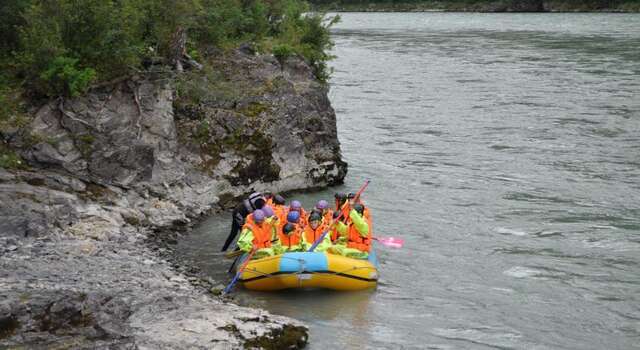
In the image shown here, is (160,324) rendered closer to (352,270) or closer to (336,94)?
(352,270)

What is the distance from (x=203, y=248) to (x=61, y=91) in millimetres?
4271

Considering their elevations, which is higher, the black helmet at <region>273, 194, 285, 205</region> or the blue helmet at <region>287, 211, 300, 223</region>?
the blue helmet at <region>287, 211, 300, 223</region>

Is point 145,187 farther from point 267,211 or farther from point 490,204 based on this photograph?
point 490,204

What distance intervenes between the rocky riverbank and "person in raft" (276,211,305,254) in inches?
59.4

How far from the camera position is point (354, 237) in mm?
14781

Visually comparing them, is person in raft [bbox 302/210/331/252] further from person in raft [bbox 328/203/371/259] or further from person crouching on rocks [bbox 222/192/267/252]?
person crouching on rocks [bbox 222/192/267/252]

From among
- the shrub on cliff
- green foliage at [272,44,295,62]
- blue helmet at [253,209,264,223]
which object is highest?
the shrub on cliff

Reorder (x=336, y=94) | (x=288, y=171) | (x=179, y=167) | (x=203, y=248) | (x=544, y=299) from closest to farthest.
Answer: (x=544, y=299) → (x=203, y=248) → (x=179, y=167) → (x=288, y=171) → (x=336, y=94)

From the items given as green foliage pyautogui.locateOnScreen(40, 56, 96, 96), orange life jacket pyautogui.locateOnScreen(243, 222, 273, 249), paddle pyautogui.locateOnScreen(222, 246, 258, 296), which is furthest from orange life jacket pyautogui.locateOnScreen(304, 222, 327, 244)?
green foliage pyautogui.locateOnScreen(40, 56, 96, 96)

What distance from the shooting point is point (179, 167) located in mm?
17344

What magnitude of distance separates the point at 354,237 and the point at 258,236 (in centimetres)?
171

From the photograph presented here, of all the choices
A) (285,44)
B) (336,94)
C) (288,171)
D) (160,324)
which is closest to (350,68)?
(336,94)

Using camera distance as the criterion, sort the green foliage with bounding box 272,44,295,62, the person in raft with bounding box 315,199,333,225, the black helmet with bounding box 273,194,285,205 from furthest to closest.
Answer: the green foliage with bounding box 272,44,295,62, the black helmet with bounding box 273,194,285,205, the person in raft with bounding box 315,199,333,225

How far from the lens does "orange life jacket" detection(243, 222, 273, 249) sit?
14344 millimetres
